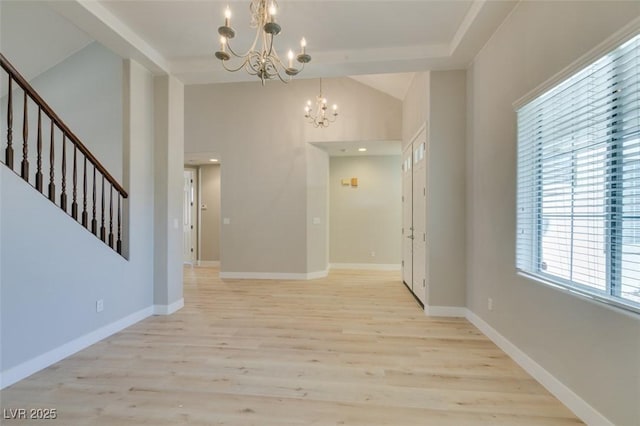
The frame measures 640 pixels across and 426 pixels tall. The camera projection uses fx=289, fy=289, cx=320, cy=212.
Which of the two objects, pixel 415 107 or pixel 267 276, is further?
pixel 267 276

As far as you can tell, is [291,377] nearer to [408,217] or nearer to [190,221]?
[408,217]

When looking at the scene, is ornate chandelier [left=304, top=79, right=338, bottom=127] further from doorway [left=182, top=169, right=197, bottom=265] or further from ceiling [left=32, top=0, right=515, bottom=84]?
doorway [left=182, top=169, right=197, bottom=265]

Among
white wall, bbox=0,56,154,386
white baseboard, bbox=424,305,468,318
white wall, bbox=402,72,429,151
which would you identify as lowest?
white baseboard, bbox=424,305,468,318

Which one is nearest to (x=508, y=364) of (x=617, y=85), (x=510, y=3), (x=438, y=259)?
(x=438, y=259)

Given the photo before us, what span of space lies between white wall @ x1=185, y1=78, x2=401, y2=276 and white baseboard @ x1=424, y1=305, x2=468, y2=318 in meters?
2.66

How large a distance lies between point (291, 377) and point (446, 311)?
7.33 ft

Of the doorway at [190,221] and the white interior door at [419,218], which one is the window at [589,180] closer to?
the white interior door at [419,218]

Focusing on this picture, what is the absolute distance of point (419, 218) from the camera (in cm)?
421

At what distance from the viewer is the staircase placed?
2184 mm

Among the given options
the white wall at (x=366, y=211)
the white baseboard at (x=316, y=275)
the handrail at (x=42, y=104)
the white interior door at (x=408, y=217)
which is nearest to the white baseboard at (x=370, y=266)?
the white wall at (x=366, y=211)

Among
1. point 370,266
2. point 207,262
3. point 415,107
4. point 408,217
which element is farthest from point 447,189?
point 207,262

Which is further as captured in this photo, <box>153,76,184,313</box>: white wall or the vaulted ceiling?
<box>153,76,184,313</box>: white wall

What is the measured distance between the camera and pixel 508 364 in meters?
2.42

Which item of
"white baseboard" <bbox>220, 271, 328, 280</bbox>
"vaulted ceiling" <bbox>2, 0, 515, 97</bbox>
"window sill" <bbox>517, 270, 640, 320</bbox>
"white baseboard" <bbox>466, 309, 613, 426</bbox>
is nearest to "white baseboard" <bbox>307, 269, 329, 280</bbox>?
"white baseboard" <bbox>220, 271, 328, 280</bbox>
